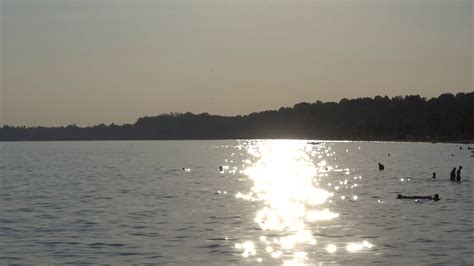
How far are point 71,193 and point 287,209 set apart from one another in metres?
26.9

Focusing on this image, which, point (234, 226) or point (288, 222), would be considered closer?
point (234, 226)

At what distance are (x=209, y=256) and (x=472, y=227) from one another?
19.0 metres

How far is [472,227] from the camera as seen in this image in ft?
144

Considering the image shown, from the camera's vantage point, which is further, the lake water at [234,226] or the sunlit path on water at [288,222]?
the sunlit path on water at [288,222]

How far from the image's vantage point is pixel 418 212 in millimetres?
52281

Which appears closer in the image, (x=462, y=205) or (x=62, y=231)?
(x=62, y=231)

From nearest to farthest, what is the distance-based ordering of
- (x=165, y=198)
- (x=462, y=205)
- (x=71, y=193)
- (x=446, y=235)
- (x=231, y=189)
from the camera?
(x=446, y=235) < (x=462, y=205) < (x=165, y=198) < (x=71, y=193) < (x=231, y=189)

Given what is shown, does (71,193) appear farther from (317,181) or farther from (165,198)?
(317,181)

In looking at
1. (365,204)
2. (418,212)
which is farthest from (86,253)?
(365,204)

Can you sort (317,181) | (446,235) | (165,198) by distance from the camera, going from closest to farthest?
1. (446,235)
2. (165,198)
3. (317,181)

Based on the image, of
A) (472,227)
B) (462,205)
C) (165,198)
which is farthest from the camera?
(165,198)

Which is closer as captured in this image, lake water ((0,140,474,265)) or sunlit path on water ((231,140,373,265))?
lake water ((0,140,474,265))

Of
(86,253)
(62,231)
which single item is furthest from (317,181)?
(86,253)

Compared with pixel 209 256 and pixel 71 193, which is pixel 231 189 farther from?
pixel 209 256
